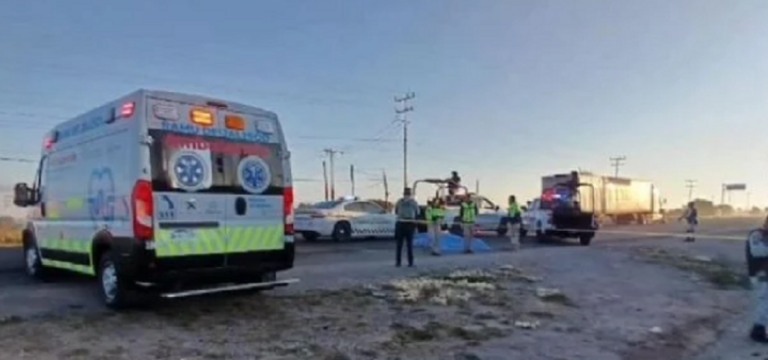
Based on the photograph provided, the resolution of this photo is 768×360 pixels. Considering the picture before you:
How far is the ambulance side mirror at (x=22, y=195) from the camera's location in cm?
1112

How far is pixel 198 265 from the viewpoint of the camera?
8.41 m

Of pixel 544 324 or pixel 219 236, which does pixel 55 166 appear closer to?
pixel 219 236

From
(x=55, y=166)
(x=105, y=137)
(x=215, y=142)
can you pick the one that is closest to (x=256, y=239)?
(x=215, y=142)

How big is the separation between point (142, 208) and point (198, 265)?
41.1 inches

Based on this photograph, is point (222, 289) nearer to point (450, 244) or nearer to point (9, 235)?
point (450, 244)

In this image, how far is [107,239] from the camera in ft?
27.9

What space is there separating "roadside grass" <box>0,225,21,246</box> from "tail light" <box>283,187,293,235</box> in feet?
61.0

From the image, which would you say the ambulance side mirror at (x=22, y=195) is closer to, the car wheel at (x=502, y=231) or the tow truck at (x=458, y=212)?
the tow truck at (x=458, y=212)

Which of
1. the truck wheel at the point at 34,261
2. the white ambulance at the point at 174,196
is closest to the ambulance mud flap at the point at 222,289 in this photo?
the white ambulance at the point at 174,196

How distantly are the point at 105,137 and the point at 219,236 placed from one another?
6.41ft

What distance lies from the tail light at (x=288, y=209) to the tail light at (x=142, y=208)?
203 centimetres

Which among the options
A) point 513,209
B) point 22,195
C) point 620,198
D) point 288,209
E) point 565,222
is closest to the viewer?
point 288,209

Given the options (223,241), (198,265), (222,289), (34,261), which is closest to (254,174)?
(223,241)

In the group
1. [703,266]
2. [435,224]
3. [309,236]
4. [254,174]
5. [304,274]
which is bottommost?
[703,266]
